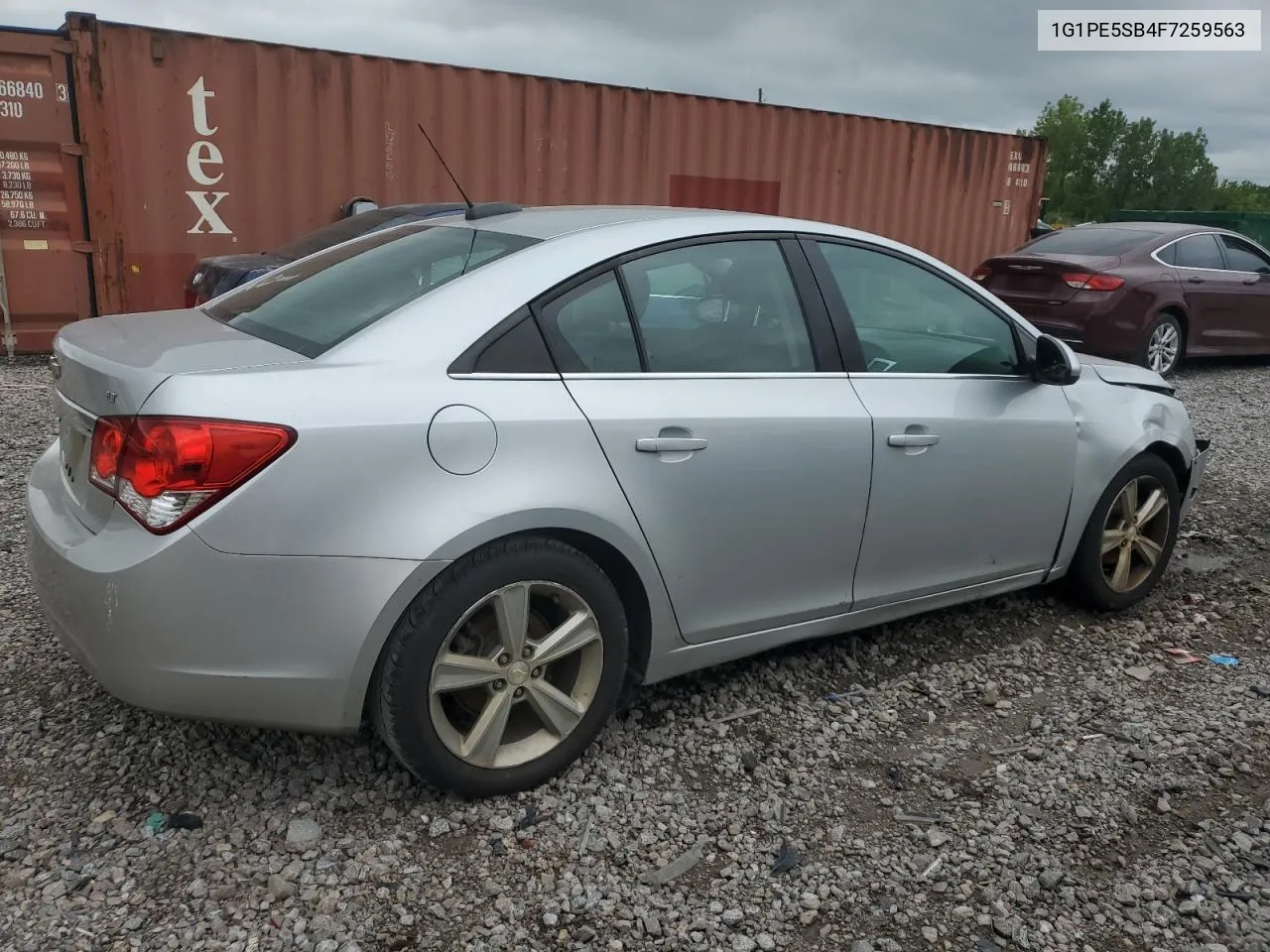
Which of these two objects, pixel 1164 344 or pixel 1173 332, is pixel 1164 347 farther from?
pixel 1173 332

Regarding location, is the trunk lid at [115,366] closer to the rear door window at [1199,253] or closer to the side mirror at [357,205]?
the side mirror at [357,205]

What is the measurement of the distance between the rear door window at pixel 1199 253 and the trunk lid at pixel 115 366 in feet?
30.9

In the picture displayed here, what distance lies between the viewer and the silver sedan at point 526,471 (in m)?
2.19

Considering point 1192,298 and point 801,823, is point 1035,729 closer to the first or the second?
point 801,823

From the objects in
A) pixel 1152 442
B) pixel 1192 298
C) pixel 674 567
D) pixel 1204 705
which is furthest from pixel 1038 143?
pixel 674 567

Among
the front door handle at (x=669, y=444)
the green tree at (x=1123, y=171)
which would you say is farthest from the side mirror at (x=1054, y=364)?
the green tree at (x=1123, y=171)

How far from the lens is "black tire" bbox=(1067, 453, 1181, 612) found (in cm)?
382

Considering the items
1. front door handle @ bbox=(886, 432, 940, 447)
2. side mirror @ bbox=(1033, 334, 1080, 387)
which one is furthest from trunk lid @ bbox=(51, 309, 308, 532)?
side mirror @ bbox=(1033, 334, 1080, 387)

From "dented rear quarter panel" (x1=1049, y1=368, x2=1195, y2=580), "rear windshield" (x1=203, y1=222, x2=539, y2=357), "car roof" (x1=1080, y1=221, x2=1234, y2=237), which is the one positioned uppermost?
"car roof" (x1=1080, y1=221, x2=1234, y2=237)

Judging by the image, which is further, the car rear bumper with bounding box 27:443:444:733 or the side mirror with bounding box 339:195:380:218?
the side mirror with bounding box 339:195:380:218

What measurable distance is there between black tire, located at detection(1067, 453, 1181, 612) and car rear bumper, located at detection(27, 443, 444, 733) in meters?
2.62

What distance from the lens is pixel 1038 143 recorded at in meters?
13.9

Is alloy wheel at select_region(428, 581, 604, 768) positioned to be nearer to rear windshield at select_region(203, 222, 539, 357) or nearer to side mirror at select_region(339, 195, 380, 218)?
rear windshield at select_region(203, 222, 539, 357)

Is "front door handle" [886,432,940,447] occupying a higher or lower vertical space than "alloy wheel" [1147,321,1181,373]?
higher
